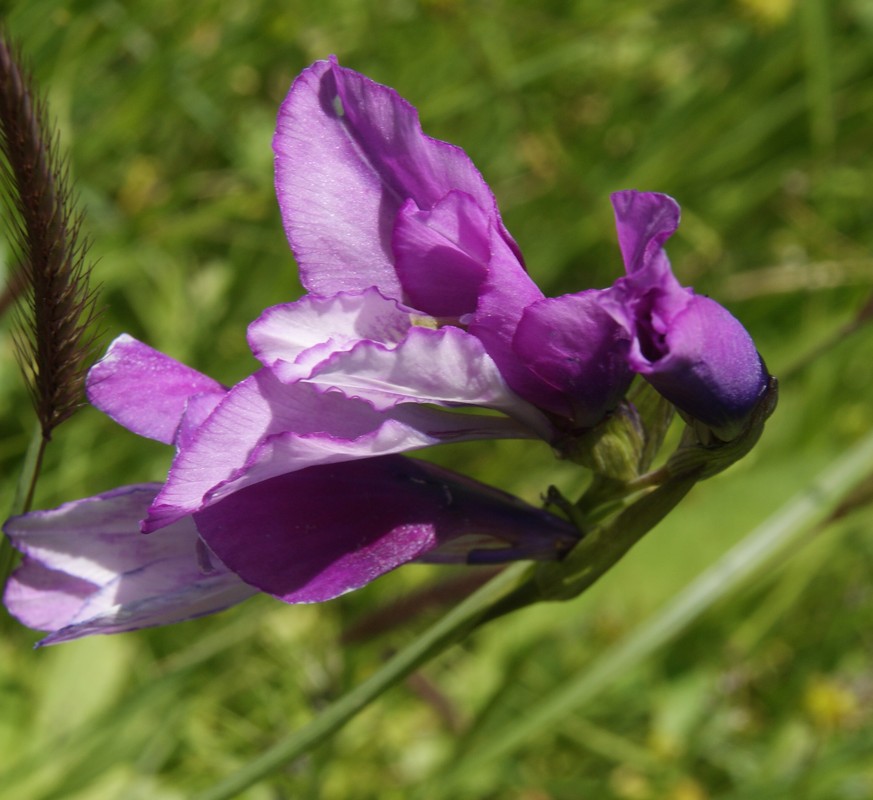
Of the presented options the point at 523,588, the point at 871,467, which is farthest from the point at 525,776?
the point at 523,588

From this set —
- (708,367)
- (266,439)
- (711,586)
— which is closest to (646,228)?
(708,367)

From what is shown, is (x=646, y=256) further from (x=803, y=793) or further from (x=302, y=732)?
(x=803, y=793)

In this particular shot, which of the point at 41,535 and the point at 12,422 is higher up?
the point at 41,535

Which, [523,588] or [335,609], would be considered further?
[335,609]

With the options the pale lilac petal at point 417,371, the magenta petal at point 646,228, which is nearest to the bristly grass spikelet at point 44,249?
the pale lilac petal at point 417,371

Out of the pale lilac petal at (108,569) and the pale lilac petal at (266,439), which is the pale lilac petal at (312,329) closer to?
the pale lilac petal at (266,439)

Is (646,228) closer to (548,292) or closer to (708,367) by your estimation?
(708,367)

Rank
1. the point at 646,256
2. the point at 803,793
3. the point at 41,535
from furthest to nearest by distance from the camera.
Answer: the point at 803,793 < the point at 41,535 < the point at 646,256
